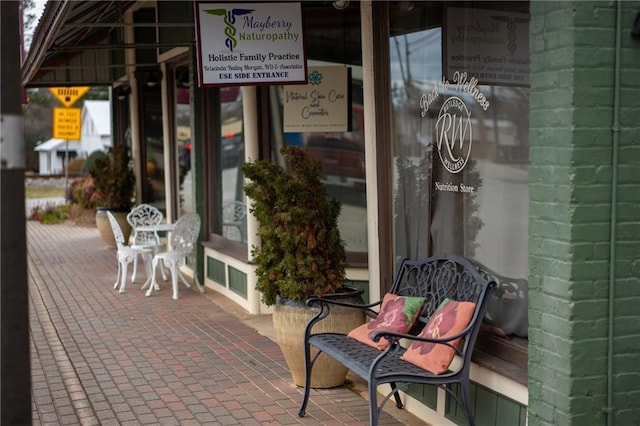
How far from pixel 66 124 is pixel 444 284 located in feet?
64.4

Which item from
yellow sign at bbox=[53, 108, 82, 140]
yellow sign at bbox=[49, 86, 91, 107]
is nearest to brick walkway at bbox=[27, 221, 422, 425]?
yellow sign at bbox=[49, 86, 91, 107]

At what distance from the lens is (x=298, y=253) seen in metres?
6.19

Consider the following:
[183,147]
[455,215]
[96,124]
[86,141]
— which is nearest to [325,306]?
[455,215]

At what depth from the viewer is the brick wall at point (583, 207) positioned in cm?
384

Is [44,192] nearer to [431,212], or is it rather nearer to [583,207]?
[431,212]

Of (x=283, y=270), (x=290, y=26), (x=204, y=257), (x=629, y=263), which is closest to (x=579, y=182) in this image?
(x=629, y=263)

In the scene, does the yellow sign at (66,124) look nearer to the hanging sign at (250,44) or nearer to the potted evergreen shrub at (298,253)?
the hanging sign at (250,44)

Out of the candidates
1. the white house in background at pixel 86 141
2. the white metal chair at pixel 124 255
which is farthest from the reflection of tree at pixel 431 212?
the white house in background at pixel 86 141

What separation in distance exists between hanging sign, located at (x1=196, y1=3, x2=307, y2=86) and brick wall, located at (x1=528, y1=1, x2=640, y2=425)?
2838mm

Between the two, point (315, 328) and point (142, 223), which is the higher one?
point (142, 223)

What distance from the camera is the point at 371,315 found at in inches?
238

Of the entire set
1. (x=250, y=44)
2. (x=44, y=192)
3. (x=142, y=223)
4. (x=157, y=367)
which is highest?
(x=250, y=44)

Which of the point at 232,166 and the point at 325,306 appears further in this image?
the point at 232,166

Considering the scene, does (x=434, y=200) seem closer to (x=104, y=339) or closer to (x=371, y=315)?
(x=371, y=315)
